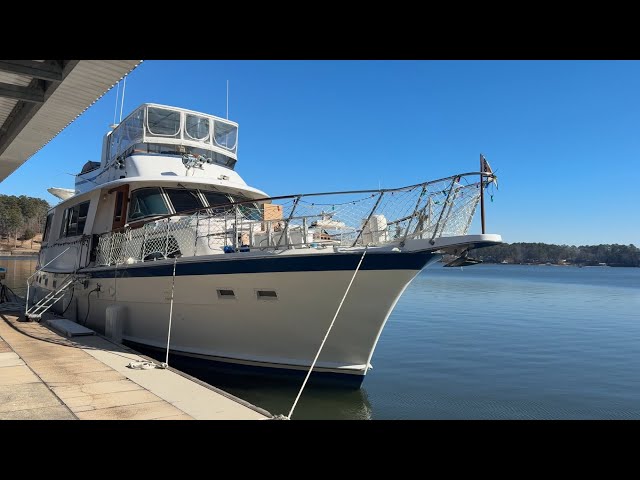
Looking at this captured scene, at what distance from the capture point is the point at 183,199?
9773 millimetres

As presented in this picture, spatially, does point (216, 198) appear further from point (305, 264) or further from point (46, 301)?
point (46, 301)

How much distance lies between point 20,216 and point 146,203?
85.7 m

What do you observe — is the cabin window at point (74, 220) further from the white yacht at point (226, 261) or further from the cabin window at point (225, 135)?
the cabin window at point (225, 135)

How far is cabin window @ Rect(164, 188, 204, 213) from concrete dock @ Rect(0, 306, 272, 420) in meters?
3.25

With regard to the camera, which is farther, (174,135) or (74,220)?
Answer: (74,220)

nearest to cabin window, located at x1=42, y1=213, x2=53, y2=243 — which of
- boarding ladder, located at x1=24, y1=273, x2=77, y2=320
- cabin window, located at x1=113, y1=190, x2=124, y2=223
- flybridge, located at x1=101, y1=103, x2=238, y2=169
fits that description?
boarding ladder, located at x1=24, y1=273, x2=77, y2=320

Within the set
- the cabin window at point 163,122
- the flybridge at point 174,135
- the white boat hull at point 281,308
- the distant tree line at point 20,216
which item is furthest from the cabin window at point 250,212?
the distant tree line at point 20,216

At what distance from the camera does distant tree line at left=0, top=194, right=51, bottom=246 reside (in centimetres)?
7906

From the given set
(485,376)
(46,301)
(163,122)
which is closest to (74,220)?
(46,301)

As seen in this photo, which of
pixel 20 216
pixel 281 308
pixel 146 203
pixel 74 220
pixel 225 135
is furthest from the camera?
pixel 20 216

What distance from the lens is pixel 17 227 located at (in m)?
79.8
